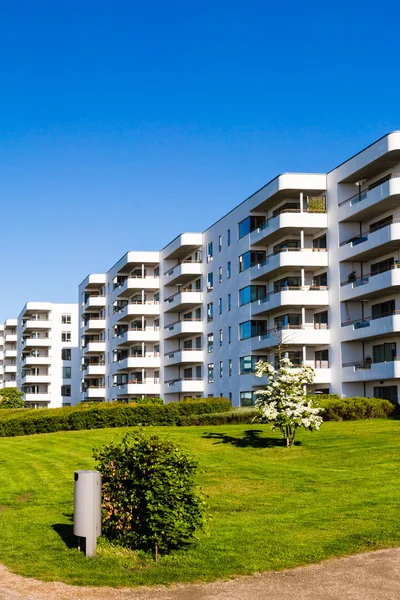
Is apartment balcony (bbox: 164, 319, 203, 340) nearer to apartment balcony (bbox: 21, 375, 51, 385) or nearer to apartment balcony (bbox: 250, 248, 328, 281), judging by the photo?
apartment balcony (bbox: 250, 248, 328, 281)

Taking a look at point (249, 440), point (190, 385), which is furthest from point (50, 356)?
point (249, 440)

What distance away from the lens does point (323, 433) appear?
31.1 m

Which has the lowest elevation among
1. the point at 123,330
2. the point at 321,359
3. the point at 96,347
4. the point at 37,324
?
the point at 321,359

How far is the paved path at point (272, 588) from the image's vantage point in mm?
9797

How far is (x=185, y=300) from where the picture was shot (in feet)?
229

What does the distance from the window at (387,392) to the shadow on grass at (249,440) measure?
46.7 feet

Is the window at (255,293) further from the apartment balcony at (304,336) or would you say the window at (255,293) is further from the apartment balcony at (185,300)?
the apartment balcony at (185,300)

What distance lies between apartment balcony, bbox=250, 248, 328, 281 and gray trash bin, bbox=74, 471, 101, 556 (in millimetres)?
39632

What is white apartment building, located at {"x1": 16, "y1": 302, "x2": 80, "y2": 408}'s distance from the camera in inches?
4665

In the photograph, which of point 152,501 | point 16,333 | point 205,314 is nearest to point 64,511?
point 152,501

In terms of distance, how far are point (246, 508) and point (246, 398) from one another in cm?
4131

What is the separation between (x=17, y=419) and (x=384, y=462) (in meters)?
27.1

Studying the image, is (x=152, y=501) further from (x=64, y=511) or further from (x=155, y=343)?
(x=155, y=343)

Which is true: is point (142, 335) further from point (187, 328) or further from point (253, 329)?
point (253, 329)
